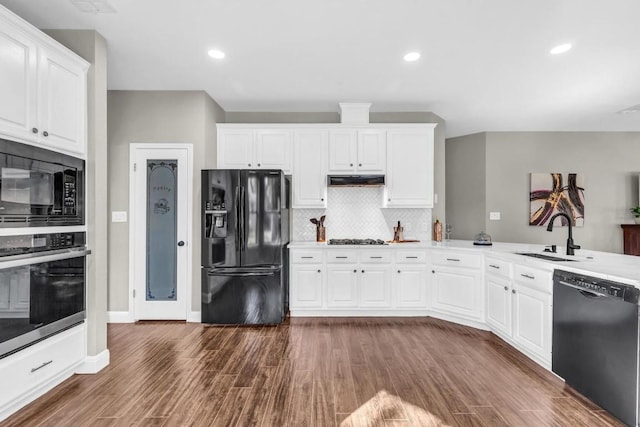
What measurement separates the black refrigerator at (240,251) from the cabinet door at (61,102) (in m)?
1.34

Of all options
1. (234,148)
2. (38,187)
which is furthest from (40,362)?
(234,148)

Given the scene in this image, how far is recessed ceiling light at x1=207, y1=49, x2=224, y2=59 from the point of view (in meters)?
2.95

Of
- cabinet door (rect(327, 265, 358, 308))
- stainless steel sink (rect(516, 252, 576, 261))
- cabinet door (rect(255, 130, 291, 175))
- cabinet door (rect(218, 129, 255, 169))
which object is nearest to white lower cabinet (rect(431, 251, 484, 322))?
stainless steel sink (rect(516, 252, 576, 261))

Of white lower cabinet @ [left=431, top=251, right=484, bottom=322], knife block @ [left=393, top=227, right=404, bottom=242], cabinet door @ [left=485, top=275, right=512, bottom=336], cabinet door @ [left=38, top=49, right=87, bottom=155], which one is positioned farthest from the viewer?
knife block @ [left=393, top=227, right=404, bottom=242]

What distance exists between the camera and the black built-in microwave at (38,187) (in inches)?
76.7

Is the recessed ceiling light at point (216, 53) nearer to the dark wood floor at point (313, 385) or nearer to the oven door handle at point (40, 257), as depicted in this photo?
the oven door handle at point (40, 257)

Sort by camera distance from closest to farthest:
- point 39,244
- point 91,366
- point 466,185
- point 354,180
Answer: point 39,244 → point 91,366 → point 354,180 → point 466,185

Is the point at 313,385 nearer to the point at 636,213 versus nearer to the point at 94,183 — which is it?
the point at 94,183

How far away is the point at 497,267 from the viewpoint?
3.32 meters

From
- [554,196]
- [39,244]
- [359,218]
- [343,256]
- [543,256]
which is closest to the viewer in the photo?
[39,244]

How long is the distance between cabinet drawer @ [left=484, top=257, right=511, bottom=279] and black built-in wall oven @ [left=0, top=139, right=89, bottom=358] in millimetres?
3672

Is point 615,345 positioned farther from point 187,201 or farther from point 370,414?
point 187,201

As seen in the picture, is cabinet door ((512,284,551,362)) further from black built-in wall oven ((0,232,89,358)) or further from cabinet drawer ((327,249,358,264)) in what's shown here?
black built-in wall oven ((0,232,89,358))

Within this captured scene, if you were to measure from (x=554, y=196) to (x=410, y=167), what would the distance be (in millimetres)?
2913
